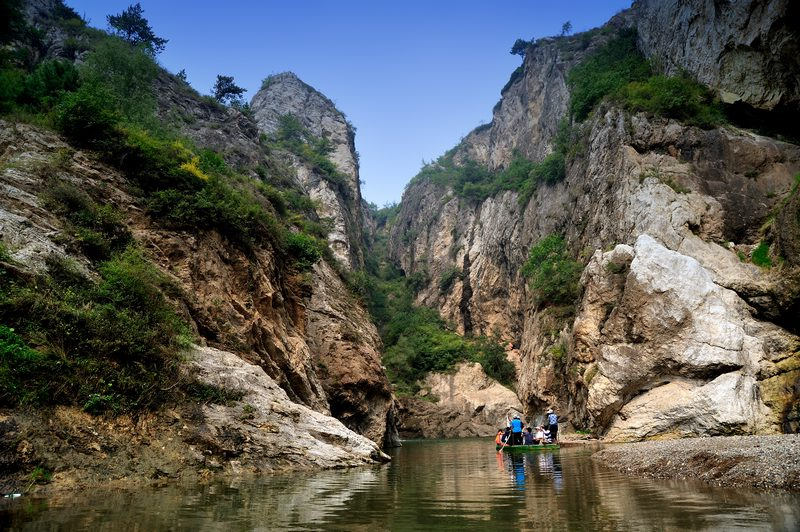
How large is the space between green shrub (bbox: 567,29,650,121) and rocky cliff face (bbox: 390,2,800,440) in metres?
2.65

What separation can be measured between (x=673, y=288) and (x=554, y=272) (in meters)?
12.6

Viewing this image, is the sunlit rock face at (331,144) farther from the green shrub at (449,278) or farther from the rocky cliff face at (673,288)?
the rocky cliff face at (673,288)

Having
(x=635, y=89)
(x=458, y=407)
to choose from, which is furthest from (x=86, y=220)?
(x=458, y=407)

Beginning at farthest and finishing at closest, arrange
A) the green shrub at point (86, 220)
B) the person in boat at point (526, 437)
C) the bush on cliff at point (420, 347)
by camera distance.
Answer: the bush on cliff at point (420, 347) < the person in boat at point (526, 437) < the green shrub at point (86, 220)

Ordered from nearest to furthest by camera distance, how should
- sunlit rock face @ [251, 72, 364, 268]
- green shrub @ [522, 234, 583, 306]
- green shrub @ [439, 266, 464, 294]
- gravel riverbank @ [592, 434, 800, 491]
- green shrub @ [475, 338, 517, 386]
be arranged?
gravel riverbank @ [592, 434, 800, 491] → green shrub @ [522, 234, 583, 306] → green shrub @ [475, 338, 517, 386] → sunlit rock face @ [251, 72, 364, 268] → green shrub @ [439, 266, 464, 294]

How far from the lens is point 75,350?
979cm

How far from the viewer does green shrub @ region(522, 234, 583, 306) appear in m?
33.9

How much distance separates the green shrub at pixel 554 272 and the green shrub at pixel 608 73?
12.7 meters

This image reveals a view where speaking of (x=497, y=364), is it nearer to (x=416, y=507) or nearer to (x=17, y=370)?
(x=416, y=507)

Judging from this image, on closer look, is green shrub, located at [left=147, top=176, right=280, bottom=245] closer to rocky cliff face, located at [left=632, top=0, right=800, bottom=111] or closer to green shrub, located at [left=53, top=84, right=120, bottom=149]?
green shrub, located at [left=53, top=84, right=120, bottom=149]

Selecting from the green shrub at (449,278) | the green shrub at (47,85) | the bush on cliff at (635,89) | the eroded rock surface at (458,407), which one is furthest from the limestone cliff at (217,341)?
the green shrub at (449,278)

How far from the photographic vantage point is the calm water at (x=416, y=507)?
18.1ft

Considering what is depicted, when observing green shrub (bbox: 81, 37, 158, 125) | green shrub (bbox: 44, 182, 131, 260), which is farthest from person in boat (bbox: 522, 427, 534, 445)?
green shrub (bbox: 81, 37, 158, 125)

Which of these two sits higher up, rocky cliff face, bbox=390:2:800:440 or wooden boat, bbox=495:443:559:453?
rocky cliff face, bbox=390:2:800:440
